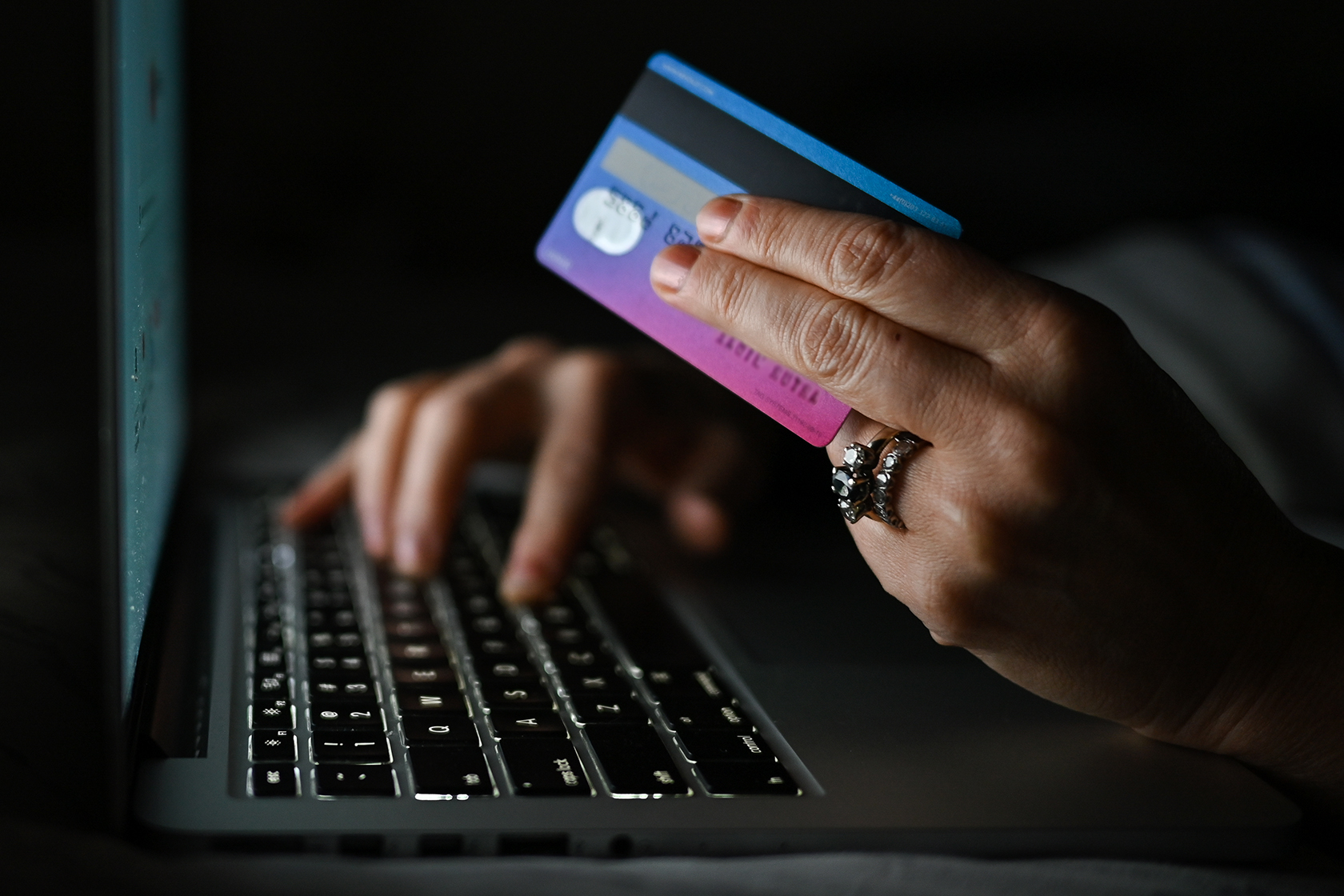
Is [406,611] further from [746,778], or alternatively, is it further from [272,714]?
[746,778]

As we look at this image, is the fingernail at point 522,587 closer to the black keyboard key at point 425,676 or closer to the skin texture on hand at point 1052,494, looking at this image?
the black keyboard key at point 425,676

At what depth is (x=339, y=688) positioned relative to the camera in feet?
1.87

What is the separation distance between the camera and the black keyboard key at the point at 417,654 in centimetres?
62

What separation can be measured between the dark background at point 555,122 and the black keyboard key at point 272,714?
3.71 feet

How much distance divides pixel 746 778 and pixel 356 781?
162 millimetres

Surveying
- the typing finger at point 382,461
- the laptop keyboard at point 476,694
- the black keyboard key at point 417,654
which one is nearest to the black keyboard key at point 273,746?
the laptop keyboard at point 476,694

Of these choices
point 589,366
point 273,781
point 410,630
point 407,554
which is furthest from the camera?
point 589,366

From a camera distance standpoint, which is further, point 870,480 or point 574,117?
point 574,117

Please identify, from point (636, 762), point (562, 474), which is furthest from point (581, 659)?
point (562, 474)

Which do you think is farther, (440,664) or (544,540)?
(544,540)

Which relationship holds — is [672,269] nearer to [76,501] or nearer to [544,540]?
[544,540]

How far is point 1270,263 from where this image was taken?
46.0 inches

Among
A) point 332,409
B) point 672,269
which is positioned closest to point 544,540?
point 672,269

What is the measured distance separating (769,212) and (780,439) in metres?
0.59
